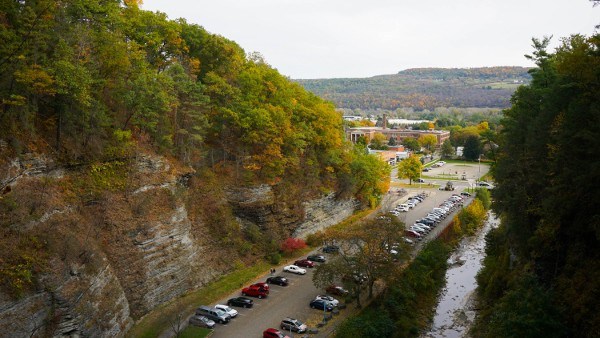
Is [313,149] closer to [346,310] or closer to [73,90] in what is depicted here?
[346,310]

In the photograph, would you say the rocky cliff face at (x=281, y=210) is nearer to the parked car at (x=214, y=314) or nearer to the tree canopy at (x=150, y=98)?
the tree canopy at (x=150, y=98)

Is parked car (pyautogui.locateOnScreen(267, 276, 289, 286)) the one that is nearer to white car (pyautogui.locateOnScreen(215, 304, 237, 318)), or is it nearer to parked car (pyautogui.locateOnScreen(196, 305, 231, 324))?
white car (pyautogui.locateOnScreen(215, 304, 237, 318))

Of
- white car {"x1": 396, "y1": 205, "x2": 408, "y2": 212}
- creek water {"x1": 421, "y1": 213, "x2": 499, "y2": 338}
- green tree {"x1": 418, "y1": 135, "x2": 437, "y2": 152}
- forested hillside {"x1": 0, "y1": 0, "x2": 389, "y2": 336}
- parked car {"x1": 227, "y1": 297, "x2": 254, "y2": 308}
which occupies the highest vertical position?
forested hillside {"x1": 0, "y1": 0, "x2": 389, "y2": 336}

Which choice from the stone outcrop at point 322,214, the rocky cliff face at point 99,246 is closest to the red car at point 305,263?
the stone outcrop at point 322,214

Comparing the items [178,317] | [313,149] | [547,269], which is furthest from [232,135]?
[547,269]

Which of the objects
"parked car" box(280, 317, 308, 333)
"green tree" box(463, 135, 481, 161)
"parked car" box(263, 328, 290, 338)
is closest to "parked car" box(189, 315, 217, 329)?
"parked car" box(263, 328, 290, 338)

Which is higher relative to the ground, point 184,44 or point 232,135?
point 184,44
